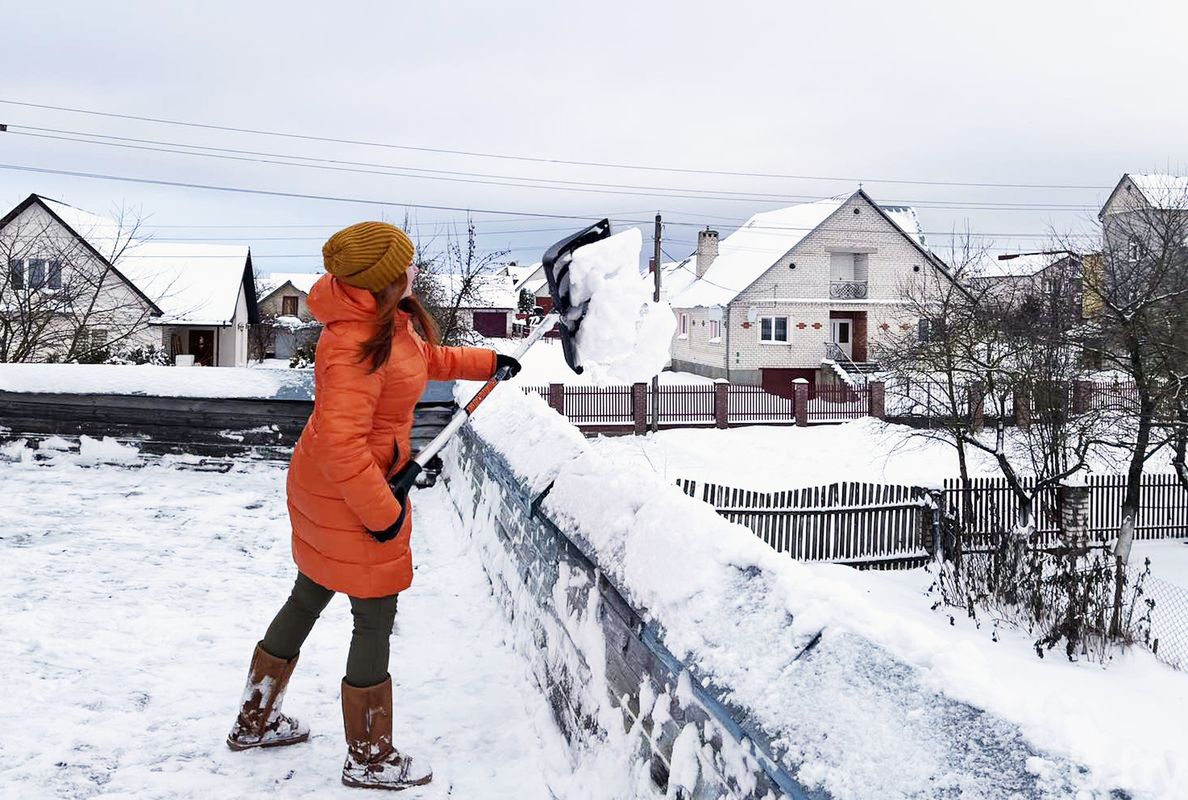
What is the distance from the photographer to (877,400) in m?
26.7

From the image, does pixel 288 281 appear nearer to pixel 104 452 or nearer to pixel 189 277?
pixel 189 277

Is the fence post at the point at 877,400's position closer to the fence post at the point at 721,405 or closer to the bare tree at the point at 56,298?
the fence post at the point at 721,405

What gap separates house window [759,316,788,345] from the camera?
3588 cm

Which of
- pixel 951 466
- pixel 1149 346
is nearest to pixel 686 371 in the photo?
pixel 951 466

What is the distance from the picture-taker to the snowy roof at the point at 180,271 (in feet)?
102

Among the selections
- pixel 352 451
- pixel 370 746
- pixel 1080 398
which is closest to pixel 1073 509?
pixel 1080 398

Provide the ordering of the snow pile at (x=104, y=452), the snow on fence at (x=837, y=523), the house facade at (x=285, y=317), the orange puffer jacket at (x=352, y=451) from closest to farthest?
the orange puffer jacket at (x=352, y=451), the snow pile at (x=104, y=452), the snow on fence at (x=837, y=523), the house facade at (x=285, y=317)

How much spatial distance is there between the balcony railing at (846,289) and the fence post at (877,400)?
1037 cm

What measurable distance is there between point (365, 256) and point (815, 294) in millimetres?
34842

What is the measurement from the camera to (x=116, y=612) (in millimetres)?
4145

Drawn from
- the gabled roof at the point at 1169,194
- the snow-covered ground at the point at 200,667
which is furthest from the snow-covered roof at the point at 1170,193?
the snow-covered ground at the point at 200,667

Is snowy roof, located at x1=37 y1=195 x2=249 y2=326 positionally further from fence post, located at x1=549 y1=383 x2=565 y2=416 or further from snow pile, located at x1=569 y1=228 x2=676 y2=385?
snow pile, located at x1=569 y1=228 x2=676 y2=385

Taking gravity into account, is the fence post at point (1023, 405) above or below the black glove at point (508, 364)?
below

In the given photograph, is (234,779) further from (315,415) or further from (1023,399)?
(1023,399)
